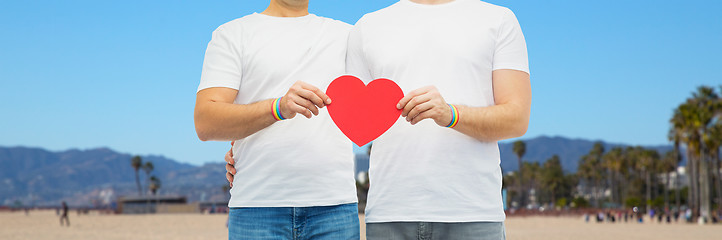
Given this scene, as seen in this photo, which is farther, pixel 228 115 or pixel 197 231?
pixel 197 231

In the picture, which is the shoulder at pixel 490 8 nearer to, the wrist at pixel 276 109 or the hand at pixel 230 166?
the wrist at pixel 276 109

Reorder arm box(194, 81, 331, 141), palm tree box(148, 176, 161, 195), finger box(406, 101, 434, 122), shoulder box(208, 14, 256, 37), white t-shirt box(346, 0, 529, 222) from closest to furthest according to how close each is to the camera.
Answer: finger box(406, 101, 434, 122), white t-shirt box(346, 0, 529, 222), arm box(194, 81, 331, 141), shoulder box(208, 14, 256, 37), palm tree box(148, 176, 161, 195)

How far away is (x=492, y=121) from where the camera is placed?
259 centimetres

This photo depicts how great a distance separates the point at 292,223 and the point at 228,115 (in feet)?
1.98

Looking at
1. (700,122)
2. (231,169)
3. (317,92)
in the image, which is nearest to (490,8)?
(317,92)

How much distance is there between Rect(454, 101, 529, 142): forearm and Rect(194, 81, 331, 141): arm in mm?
620

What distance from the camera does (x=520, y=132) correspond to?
2707mm

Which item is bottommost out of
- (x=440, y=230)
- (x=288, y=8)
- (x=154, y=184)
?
(x=154, y=184)

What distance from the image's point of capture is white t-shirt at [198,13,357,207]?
9.96 ft

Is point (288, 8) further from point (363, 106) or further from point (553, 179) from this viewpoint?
point (553, 179)

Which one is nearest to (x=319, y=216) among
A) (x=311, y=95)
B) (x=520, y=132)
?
(x=311, y=95)

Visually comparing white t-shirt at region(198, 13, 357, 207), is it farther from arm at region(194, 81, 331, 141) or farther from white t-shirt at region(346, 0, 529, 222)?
white t-shirt at region(346, 0, 529, 222)

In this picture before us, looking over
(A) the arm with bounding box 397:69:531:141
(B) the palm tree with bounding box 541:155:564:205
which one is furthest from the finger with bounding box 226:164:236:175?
(B) the palm tree with bounding box 541:155:564:205

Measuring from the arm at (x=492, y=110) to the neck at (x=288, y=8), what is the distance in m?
1.08
